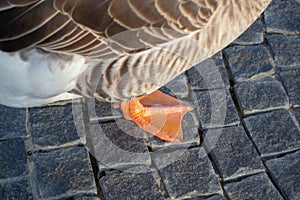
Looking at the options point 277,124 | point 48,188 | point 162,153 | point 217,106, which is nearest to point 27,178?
point 48,188

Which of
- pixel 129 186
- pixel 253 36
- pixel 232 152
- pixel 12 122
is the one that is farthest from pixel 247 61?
pixel 12 122

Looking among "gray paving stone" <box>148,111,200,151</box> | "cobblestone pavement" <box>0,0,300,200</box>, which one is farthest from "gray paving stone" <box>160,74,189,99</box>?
"gray paving stone" <box>148,111,200,151</box>

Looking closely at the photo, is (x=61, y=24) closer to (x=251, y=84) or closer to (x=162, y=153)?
(x=162, y=153)

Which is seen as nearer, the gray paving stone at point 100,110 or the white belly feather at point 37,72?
the white belly feather at point 37,72

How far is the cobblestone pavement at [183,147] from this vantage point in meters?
2.41

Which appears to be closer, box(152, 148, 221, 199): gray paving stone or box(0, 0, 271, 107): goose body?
box(0, 0, 271, 107): goose body

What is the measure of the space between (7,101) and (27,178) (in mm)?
383

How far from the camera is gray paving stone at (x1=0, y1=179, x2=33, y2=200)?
2.30 m

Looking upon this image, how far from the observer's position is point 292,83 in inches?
115

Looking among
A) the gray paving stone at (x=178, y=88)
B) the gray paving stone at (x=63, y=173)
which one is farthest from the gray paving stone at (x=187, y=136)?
the gray paving stone at (x=63, y=173)

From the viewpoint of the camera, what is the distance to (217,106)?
9.10ft

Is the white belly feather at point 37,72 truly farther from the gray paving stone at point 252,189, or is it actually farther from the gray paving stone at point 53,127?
the gray paving stone at point 252,189

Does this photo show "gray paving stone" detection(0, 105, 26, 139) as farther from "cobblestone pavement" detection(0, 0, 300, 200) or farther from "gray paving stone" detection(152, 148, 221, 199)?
"gray paving stone" detection(152, 148, 221, 199)

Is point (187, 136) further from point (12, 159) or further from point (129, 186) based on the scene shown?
point (12, 159)
